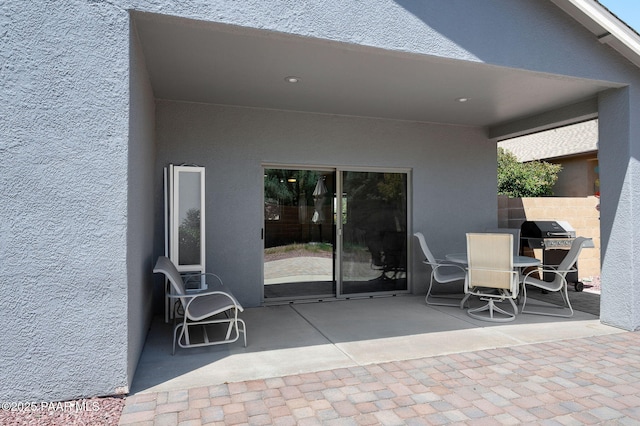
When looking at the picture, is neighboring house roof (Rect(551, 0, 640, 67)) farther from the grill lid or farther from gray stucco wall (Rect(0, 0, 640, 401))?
the grill lid

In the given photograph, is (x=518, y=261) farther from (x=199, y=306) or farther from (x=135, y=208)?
(x=135, y=208)

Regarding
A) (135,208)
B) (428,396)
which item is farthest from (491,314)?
(135,208)

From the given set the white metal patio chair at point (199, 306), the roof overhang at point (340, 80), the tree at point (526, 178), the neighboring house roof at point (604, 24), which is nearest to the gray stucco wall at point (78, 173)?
the roof overhang at point (340, 80)

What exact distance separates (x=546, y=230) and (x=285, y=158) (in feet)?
17.1

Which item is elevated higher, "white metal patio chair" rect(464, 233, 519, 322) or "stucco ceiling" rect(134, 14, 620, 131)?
"stucco ceiling" rect(134, 14, 620, 131)

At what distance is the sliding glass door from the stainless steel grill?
2.54 m

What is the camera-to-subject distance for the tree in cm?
1778

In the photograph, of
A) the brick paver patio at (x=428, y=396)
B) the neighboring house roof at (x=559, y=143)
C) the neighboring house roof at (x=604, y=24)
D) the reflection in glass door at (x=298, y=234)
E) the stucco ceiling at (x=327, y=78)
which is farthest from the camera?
the neighboring house roof at (x=559, y=143)

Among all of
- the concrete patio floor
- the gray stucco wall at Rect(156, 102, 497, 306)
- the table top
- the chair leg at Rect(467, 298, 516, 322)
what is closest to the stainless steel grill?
the gray stucco wall at Rect(156, 102, 497, 306)

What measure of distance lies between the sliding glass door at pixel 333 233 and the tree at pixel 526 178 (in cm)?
1198

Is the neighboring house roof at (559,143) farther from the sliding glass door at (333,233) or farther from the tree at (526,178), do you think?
the sliding glass door at (333,233)

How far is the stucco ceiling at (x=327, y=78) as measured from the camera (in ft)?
13.6

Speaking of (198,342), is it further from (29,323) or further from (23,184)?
(23,184)

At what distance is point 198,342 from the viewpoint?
482cm
